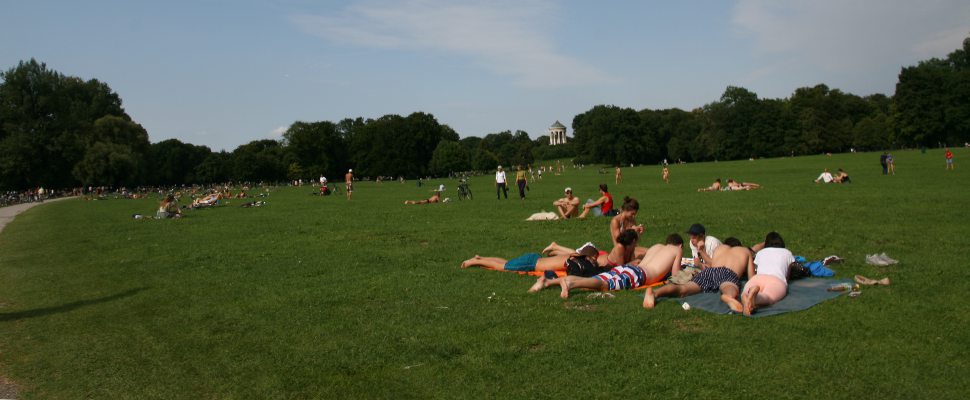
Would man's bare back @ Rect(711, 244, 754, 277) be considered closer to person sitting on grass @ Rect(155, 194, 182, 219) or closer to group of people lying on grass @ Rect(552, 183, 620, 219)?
group of people lying on grass @ Rect(552, 183, 620, 219)

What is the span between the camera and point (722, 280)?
27.5ft

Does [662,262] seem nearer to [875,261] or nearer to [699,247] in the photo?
[699,247]

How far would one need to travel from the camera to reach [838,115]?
10994cm

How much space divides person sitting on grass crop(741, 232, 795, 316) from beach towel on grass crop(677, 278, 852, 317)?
84 millimetres

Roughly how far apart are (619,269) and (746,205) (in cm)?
1418

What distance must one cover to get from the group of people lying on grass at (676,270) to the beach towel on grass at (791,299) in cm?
8

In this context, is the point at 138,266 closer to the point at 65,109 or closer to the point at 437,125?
the point at 65,109

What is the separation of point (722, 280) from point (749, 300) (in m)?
1.11

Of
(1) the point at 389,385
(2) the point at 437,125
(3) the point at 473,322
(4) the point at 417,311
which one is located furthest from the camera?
(2) the point at 437,125

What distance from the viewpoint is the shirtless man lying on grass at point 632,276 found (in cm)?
876

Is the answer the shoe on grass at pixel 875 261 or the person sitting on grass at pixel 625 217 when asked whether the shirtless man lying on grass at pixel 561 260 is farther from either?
the shoe on grass at pixel 875 261

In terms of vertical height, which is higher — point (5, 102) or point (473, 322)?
point (5, 102)

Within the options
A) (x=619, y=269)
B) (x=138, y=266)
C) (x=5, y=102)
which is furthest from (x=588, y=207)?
(x=5, y=102)

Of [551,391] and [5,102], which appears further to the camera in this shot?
[5,102]
